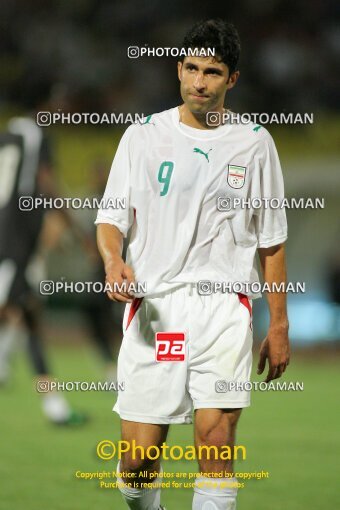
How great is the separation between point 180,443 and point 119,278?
8.46ft

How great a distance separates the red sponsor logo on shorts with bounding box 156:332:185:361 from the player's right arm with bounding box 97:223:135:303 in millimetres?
191

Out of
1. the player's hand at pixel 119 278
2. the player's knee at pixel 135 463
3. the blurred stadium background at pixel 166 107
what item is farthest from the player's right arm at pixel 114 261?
the blurred stadium background at pixel 166 107

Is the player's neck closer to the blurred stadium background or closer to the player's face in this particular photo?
the player's face

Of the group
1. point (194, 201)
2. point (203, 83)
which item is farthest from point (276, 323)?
point (203, 83)

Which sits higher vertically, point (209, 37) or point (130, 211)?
point (209, 37)

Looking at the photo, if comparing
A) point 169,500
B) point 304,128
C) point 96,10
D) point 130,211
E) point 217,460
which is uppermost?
point 96,10

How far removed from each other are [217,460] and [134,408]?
299 mm

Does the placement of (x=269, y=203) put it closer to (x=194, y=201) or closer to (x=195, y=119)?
(x=194, y=201)

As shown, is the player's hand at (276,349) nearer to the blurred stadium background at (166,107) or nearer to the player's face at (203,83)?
the player's face at (203,83)

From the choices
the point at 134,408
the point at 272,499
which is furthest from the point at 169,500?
the point at 134,408

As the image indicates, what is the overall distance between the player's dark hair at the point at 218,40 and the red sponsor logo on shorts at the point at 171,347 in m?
0.82

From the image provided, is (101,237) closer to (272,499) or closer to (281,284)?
(281,284)

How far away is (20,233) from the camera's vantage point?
21.5 ft

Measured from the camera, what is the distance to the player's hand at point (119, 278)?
121 inches
